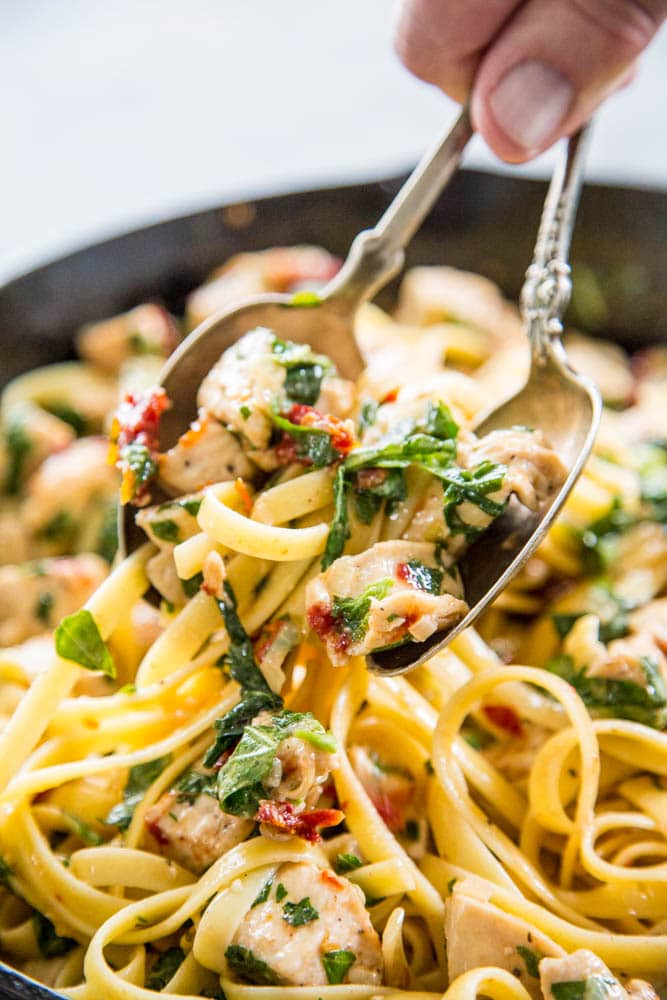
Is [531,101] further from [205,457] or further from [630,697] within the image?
[630,697]

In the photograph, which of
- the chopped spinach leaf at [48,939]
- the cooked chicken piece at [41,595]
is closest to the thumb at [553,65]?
the cooked chicken piece at [41,595]

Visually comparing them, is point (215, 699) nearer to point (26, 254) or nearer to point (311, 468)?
point (311, 468)

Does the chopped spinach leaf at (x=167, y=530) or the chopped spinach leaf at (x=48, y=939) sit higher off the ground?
the chopped spinach leaf at (x=167, y=530)

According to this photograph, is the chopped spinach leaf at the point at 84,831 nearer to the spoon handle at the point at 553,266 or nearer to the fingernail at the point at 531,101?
the spoon handle at the point at 553,266

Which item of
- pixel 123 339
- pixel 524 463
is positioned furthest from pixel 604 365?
pixel 123 339

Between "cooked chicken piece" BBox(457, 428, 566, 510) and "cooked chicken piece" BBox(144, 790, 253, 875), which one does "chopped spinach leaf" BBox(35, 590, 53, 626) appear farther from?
"cooked chicken piece" BBox(457, 428, 566, 510)

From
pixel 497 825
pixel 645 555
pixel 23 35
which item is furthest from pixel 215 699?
pixel 23 35
